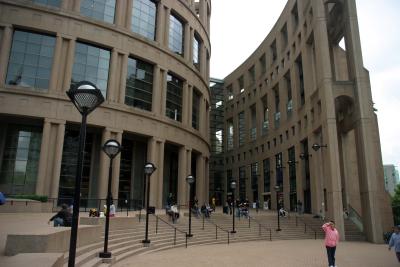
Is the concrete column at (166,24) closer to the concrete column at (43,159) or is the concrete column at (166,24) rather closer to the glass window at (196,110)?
the glass window at (196,110)

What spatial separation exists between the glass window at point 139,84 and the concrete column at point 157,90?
19.3 inches

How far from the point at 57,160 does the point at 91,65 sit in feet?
27.4

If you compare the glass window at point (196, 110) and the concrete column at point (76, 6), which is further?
the glass window at point (196, 110)

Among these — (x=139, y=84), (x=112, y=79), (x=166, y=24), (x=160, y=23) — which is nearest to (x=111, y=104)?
(x=112, y=79)

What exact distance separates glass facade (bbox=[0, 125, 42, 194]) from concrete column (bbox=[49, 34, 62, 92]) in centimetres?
377

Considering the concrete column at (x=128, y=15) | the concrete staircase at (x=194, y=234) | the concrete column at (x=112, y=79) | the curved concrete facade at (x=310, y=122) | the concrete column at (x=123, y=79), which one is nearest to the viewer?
the concrete staircase at (x=194, y=234)

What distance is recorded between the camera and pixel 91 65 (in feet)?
100

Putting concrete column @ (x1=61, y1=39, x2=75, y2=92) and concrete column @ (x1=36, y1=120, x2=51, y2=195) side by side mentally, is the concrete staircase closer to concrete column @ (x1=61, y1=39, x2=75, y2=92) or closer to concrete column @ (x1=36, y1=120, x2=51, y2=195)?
concrete column @ (x1=36, y1=120, x2=51, y2=195)

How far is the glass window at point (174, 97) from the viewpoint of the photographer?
3628 cm

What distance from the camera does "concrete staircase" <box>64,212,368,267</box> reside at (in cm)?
1392

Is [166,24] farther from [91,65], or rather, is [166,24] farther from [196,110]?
[196,110]

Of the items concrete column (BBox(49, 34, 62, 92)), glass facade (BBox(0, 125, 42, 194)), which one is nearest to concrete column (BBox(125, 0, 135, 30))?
concrete column (BBox(49, 34, 62, 92))

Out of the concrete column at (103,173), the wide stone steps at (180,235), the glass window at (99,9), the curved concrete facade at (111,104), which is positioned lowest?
the wide stone steps at (180,235)

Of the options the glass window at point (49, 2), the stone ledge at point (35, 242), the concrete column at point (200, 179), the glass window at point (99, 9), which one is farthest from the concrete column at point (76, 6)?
the stone ledge at point (35, 242)
